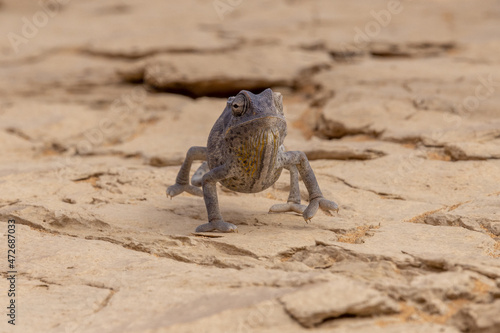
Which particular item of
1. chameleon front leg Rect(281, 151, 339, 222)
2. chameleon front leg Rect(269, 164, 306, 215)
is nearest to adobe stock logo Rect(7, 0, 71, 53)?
chameleon front leg Rect(269, 164, 306, 215)

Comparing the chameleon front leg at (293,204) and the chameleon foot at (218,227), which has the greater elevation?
the chameleon front leg at (293,204)

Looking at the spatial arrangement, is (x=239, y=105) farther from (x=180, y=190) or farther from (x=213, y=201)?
(x=180, y=190)

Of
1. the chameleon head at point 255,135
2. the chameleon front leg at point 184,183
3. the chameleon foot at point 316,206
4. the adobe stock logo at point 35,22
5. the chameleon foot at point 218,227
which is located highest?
the adobe stock logo at point 35,22

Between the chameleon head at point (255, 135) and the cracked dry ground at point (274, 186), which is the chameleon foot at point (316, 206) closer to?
the cracked dry ground at point (274, 186)

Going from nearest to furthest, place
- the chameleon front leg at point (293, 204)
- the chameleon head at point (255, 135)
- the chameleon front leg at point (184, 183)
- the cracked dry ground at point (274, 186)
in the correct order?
the cracked dry ground at point (274, 186), the chameleon head at point (255, 135), the chameleon front leg at point (293, 204), the chameleon front leg at point (184, 183)

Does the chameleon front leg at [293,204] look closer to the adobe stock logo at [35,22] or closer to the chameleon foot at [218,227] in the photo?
the chameleon foot at [218,227]

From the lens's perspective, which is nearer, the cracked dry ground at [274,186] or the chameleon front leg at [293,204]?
the cracked dry ground at [274,186]

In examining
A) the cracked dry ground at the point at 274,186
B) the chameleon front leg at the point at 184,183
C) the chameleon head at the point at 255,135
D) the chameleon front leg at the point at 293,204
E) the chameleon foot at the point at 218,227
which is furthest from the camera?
the chameleon front leg at the point at 184,183

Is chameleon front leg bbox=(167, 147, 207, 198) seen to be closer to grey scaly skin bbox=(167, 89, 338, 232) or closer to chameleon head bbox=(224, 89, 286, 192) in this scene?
grey scaly skin bbox=(167, 89, 338, 232)

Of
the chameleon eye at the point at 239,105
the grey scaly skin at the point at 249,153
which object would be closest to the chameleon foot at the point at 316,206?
the grey scaly skin at the point at 249,153
